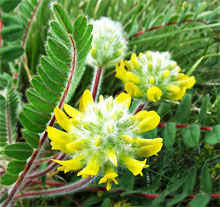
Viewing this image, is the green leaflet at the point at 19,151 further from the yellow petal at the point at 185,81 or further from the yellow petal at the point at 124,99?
the yellow petal at the point at 185,81

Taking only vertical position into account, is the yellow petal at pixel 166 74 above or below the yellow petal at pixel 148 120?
above

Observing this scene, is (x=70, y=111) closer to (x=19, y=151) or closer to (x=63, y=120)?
(x=63, y=120)

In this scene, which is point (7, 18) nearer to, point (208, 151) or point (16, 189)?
point (16, 189)

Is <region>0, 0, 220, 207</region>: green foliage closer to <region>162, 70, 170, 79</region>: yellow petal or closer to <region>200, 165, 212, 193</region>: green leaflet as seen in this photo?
<region>200, 165, 212, 193</region>: green leaflet

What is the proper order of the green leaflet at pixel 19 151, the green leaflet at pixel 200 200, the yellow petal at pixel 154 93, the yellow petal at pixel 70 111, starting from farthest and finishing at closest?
1. the green leaflet at pixel 200 200
2. the yellow petal at pixel 154 93
3. the green leaflet at pixel 19 151
4. the yellow petal at pixel 70 111

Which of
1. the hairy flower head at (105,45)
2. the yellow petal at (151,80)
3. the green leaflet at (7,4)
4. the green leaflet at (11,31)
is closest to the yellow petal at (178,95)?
the yellow petal at (151,80)

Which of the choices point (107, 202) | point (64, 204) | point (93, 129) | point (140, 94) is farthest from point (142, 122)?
point (64, 204)
